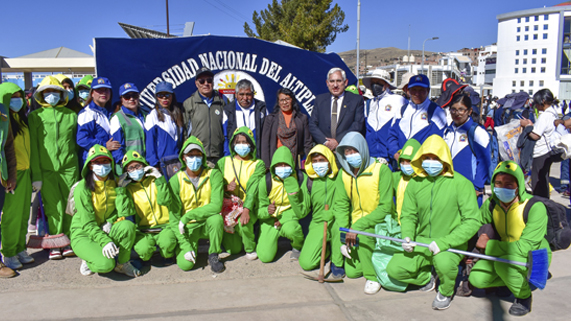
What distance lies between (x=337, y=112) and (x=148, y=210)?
2.54 meters

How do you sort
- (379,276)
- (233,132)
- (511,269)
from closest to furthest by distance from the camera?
(511,269)
(379,276)
(233,132)

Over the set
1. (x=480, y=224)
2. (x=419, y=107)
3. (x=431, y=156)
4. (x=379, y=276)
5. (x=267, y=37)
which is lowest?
(x=379, y=276)

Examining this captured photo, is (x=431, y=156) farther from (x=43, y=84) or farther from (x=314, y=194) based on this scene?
(x=43, y=84)

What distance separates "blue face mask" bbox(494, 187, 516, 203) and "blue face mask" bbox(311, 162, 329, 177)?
161 cm

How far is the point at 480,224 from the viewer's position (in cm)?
375

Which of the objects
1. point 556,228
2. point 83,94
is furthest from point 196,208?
point 556,228

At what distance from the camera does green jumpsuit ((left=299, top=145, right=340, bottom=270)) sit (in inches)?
173

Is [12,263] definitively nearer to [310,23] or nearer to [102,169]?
[102,169]

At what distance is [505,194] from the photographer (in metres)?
3.61

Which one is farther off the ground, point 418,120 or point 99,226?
point 418,120

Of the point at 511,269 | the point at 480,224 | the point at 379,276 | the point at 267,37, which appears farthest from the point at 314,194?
the point at 267,37

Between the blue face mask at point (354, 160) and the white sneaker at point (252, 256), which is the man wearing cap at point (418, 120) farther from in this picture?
the white sneaker at point (252, 256)

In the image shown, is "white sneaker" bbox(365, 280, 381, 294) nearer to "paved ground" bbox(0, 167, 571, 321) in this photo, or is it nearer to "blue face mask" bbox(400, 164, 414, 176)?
"paved ground" bbox(0, 167, 571, 321)

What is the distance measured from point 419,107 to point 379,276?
2116 millimetres
